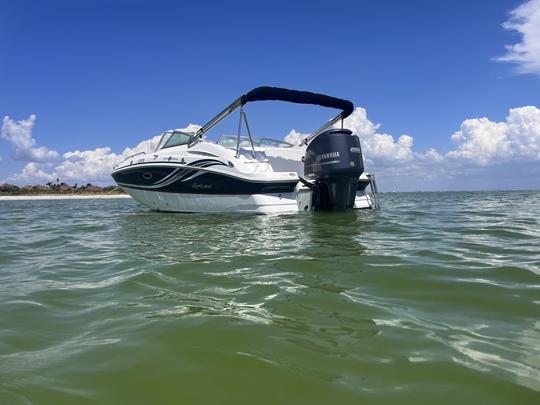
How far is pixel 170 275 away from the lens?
14.4ft

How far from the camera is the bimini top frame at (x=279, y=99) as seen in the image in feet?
42.5

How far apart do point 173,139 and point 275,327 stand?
1305 cm

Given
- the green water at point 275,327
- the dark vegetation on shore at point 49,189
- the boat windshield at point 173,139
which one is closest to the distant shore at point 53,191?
the dark vegetation on shore at point 49,189

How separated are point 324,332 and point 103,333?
4.74 feet


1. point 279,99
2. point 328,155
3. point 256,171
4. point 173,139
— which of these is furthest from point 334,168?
point 173,139

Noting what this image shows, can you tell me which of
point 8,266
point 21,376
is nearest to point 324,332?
point 21,376

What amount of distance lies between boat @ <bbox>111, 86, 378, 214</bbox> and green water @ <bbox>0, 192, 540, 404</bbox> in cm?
628

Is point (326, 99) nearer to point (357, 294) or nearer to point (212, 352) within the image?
point (357, 294)

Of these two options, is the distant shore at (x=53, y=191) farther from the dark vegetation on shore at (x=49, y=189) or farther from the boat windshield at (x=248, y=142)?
the boat windshield at (x=248, y=142)

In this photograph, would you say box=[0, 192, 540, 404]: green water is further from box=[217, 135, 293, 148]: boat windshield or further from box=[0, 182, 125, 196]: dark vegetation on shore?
box=[0, 182, 125, 196]: dark vegetation on shore

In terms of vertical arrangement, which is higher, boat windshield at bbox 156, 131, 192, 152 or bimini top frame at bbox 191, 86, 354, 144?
bimini top frame at bbox 191, 86, 354, 144

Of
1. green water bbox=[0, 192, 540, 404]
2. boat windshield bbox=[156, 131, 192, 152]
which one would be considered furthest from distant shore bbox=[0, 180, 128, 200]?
green water bbox=[0, 192, 540, 404]

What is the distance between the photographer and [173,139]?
14891 mm

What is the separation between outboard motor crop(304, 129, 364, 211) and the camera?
37.3 feet
